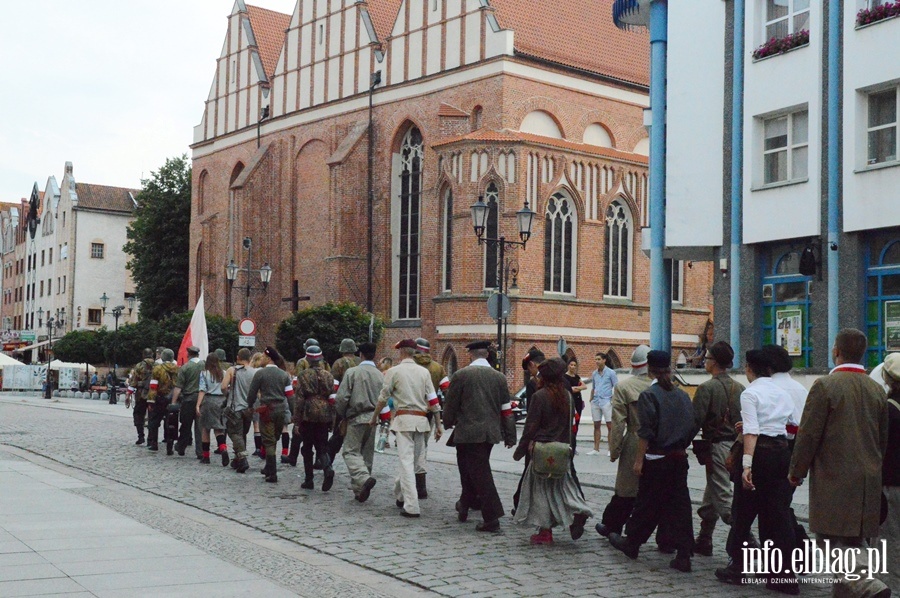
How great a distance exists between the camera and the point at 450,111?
41.6 metres

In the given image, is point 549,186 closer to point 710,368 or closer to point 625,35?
point 625,35

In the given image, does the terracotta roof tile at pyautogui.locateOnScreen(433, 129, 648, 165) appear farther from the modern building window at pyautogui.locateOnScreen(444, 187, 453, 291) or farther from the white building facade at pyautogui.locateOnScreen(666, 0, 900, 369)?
the white building facade at pyautogui.locateOnScreen(666, 0, 900, 369)

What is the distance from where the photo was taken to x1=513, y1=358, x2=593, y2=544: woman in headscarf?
9969 mm

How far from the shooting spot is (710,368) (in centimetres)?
935

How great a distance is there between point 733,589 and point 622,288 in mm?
35338

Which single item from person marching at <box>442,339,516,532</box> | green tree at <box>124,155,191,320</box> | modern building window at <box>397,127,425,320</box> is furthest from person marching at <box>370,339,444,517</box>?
green tree at <box>124,155,191,320</box>

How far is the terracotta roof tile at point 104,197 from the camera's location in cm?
8912

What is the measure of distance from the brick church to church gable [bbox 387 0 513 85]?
70 mm

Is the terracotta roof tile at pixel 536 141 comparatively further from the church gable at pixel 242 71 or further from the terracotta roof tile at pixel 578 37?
the church gable at pixel 242 71

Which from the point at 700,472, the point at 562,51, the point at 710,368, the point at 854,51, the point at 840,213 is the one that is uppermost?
the point at 562,51

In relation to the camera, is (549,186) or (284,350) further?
(284,350)

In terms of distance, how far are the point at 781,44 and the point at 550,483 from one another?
13136mm

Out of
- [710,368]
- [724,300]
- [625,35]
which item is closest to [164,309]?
[625,35]

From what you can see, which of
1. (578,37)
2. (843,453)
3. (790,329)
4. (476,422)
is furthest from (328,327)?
(843,453)
